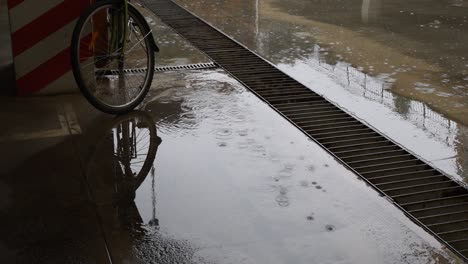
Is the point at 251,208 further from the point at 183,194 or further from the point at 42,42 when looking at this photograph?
the point at 42,42

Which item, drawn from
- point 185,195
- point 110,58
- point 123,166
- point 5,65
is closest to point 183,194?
point 185,195

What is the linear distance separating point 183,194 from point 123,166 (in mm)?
466

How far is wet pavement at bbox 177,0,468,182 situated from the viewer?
4043mm

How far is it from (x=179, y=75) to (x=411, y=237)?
2.61 metres

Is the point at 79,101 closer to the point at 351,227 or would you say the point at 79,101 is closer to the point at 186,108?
the point at 186,108

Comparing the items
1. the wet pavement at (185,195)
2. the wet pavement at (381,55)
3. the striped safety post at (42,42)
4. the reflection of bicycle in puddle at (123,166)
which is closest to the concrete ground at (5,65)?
the striped safety post at (42,42)

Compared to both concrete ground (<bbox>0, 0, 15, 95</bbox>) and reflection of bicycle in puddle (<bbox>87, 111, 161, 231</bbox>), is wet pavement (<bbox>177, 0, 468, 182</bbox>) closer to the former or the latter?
reflection of bicycle in puddle (<bbox>87, 111, 161, 231</bbox>)

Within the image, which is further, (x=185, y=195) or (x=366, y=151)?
(x=366, y=151)

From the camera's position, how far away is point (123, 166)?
332cm

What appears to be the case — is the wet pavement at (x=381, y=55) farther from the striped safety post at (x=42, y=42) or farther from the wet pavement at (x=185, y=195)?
the striped safety post at (x=42, y=42)

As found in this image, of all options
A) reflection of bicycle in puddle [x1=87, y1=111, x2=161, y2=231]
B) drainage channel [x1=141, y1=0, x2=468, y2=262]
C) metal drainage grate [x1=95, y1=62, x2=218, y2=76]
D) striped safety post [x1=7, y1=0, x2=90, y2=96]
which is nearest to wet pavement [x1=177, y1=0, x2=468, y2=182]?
drainage channel [x1=141, y1=0, x2=468, y2=262]

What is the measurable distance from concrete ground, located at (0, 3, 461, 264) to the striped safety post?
6.6 inches

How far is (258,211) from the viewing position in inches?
114

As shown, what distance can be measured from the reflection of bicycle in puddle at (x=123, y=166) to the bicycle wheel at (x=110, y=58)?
0.21 metres
